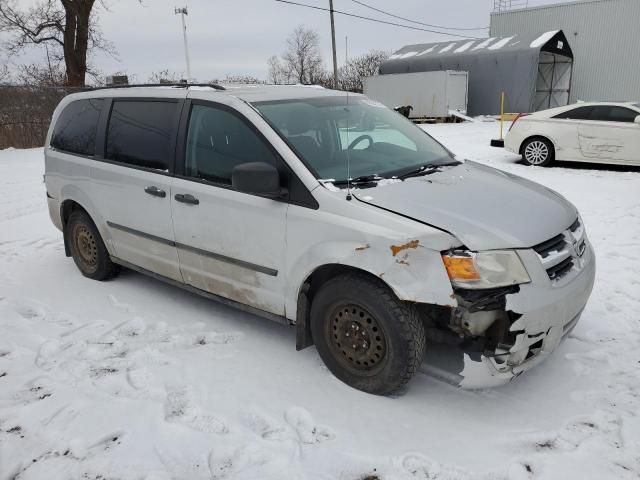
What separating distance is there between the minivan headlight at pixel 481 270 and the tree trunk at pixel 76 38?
23.0 m

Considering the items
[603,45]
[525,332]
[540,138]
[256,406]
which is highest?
[603,45]

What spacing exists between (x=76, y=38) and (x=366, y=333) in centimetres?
2424

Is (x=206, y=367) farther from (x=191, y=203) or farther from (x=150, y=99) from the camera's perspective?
(x=150, y=99)

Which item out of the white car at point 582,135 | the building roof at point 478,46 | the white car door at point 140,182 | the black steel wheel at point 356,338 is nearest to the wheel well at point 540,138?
the white car at point 582,135

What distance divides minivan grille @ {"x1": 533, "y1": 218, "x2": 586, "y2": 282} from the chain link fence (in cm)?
1623

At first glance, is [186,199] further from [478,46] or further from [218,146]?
[478,46]

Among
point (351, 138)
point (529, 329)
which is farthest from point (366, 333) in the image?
point (351, 138)

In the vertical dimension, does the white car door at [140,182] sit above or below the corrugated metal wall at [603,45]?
below

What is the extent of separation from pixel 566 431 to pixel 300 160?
2.13 meters

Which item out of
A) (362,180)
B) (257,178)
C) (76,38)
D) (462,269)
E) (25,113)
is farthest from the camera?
(76,38)

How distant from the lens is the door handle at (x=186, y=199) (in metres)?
3.71

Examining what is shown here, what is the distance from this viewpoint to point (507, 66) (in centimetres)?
2484

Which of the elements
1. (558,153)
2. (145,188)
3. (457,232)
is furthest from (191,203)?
(558,153)

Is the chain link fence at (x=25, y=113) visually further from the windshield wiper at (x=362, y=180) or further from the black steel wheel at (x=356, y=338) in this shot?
the black steel wheel at (x=356, y=338)
